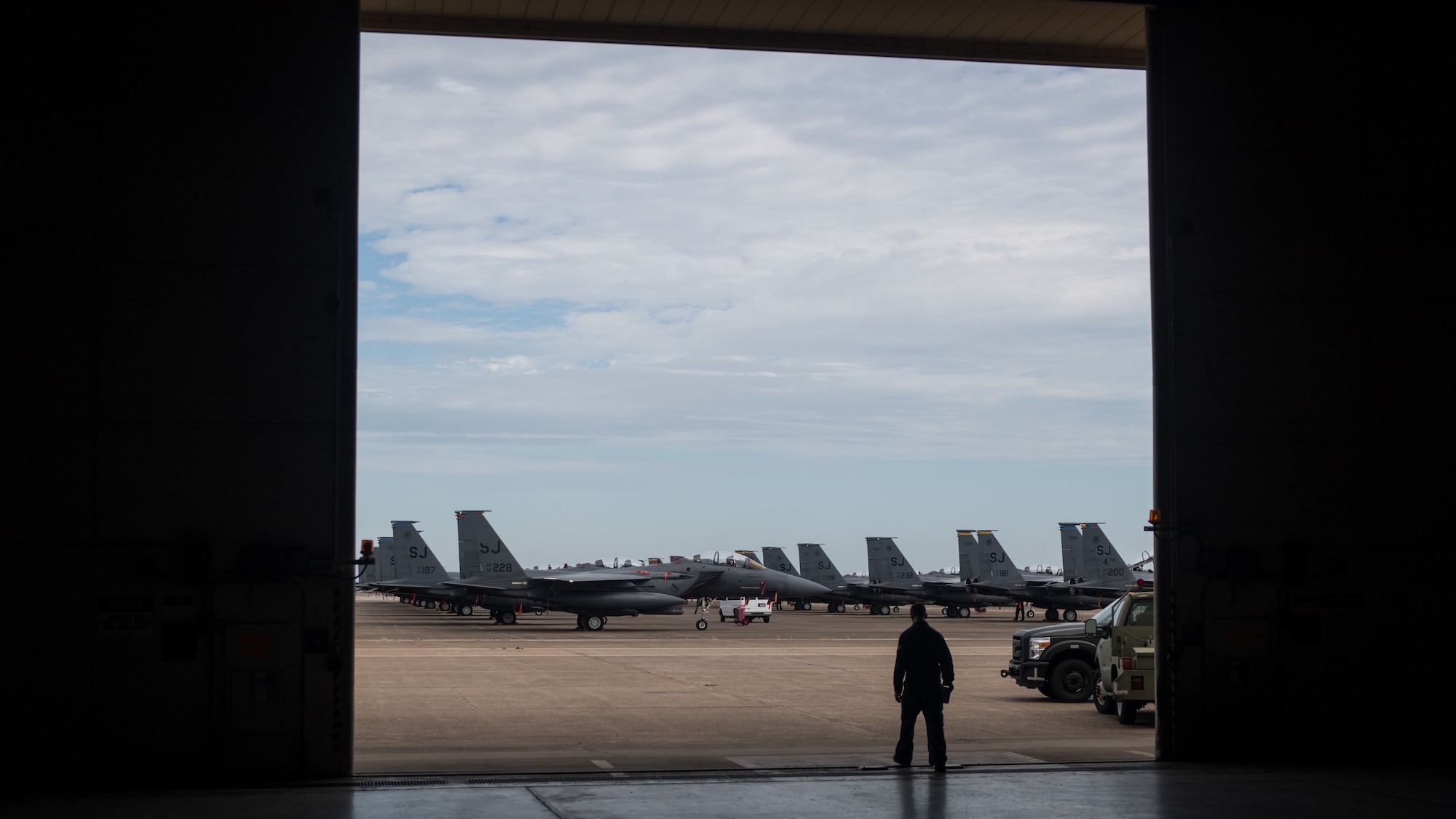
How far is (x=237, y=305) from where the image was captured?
10773 mm

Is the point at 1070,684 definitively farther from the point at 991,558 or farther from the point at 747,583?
the point at 991,558

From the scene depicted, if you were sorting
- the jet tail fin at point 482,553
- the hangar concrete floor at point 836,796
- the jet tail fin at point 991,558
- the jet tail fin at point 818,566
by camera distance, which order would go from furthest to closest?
the jet tail fin at point 818,566, the jet tail fin at point 991,558, the jet tail fin at point 482,553, the hangar concrete floor at point 836,796

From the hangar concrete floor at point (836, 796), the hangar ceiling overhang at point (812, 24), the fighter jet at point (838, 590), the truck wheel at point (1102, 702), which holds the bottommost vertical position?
the fighter jet at point (838, 590)

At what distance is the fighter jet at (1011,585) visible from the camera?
6231 centimetres

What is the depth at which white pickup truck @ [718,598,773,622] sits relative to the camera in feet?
195

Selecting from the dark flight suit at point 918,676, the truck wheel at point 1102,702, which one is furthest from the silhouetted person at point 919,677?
the truck wheel at point 1102,702

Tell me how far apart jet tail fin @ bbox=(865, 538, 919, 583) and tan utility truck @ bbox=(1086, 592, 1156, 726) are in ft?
190

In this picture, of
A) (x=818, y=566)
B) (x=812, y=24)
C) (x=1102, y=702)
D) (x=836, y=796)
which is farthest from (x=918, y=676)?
(x=818, y=566)

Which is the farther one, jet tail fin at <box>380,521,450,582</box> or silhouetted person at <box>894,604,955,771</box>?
jet tail fin at <box>380,521,450,582</box>

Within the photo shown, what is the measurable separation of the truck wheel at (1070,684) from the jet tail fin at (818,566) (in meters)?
64.7

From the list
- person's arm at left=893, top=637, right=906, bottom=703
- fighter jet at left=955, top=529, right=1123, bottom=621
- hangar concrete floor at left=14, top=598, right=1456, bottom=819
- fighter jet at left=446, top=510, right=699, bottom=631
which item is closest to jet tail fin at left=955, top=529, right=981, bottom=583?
fighter jet at left=955, top=529, right=1123, bottom=621

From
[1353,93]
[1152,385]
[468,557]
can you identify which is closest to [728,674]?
[1152,385]

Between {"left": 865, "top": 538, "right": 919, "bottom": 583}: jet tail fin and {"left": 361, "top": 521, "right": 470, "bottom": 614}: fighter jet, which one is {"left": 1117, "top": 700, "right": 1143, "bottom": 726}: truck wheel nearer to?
{"left": 361, "top": 521, "right": 470, "bottom": 614}: fighter jet

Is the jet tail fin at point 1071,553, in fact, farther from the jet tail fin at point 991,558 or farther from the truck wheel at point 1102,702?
the truck wheel at point 1102,702
